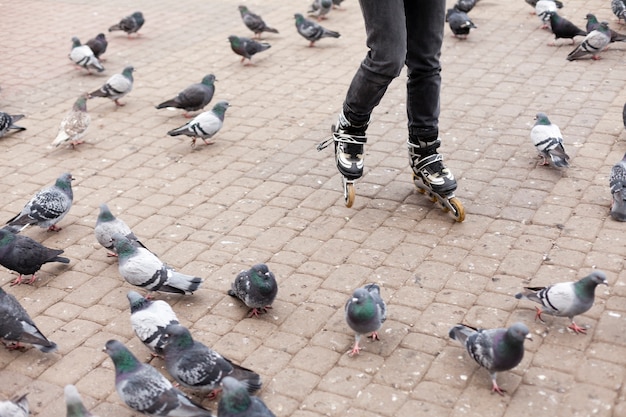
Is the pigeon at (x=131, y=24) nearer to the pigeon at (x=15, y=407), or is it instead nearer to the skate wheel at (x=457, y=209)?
the skate wheel at (x=457, y=209)

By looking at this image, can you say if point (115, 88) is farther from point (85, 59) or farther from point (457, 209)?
point (457, 209)

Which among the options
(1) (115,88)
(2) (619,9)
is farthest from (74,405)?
(2) (619,9)

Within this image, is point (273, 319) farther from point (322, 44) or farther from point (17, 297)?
point (322, 44)

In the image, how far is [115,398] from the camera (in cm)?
451

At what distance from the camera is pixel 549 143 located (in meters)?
7.04

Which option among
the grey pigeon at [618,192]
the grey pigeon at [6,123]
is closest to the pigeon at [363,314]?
the grey pigeon at [618,192]

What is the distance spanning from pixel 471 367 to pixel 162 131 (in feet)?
16.6

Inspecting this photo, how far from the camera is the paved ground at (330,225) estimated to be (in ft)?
15.0

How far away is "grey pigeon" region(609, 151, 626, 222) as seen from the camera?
6.11 meters

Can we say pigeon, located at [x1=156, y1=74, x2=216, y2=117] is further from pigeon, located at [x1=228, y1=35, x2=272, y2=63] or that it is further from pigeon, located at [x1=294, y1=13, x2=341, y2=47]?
pigeon, located at [x1=294, y1=13, x2=341, y2=47]

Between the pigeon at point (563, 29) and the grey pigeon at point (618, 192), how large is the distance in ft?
15.2

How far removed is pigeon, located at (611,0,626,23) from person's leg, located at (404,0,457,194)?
6.49 meters

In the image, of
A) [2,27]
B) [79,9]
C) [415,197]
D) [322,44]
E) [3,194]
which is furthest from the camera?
[79,9]

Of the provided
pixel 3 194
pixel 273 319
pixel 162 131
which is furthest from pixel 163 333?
pixel 162 131
